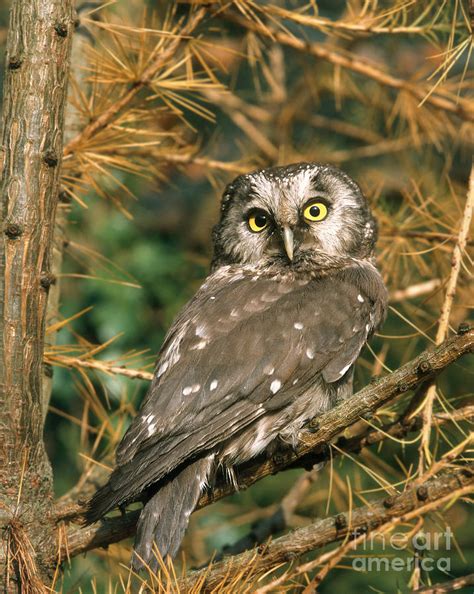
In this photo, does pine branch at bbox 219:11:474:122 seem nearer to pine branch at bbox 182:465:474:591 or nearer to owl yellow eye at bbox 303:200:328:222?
owl yellow eye at bbox 303:200:328:222

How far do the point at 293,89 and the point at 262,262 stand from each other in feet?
7.48

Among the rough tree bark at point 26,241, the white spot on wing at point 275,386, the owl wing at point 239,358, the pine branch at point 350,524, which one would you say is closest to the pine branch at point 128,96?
the rough tree bark at point 26,241

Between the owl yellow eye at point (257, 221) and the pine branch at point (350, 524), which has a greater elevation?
the owl yellow eye at point (257, 221)

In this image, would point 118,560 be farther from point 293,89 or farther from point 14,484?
point 293,89

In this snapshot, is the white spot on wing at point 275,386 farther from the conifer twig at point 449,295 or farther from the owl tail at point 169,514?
the conifer twig at point 449,295

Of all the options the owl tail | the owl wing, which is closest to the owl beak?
the owl wing

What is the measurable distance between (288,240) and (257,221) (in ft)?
0.91

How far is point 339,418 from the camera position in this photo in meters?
2.27

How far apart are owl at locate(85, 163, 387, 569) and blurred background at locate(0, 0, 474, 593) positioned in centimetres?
22

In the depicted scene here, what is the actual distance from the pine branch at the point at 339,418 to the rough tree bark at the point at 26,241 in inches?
6.1

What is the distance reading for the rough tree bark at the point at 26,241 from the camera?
7.64 feet

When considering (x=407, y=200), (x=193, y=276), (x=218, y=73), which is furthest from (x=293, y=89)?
(x=407, y=200)

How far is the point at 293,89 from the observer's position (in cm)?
520

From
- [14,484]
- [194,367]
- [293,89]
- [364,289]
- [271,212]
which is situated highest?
[293,89]
